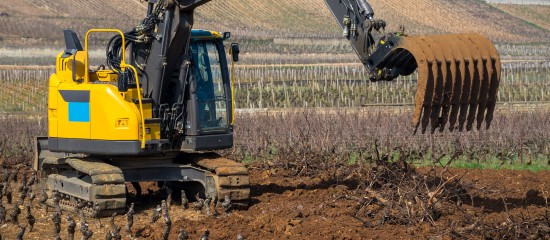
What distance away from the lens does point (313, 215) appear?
1366cm

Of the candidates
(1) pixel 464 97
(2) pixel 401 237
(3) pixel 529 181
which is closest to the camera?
(2) pixel 401 237

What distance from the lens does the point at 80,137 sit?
14836 mm

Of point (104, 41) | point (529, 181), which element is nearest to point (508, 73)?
point (104, 41)

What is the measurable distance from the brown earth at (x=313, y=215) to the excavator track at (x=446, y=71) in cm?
117

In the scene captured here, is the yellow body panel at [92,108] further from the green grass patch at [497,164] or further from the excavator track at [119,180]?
the green grass patch at [497,164]

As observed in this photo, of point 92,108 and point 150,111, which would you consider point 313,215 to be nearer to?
point 150,111

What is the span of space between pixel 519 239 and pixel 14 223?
20.2 feet

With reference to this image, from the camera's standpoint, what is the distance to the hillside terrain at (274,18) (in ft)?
204

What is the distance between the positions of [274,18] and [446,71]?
77552 mm

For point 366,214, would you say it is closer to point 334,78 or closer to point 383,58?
point 383,58

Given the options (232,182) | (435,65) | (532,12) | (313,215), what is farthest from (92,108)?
(532,12)

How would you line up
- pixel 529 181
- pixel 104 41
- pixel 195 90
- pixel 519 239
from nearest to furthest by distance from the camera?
pixel 519 239 < pixel 195 90 < pixel 529 181 < pixel 104 41

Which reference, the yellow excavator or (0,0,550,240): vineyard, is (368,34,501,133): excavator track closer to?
the yellow excavator

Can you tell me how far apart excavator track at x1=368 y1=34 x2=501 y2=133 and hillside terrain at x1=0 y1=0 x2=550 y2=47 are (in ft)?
144
